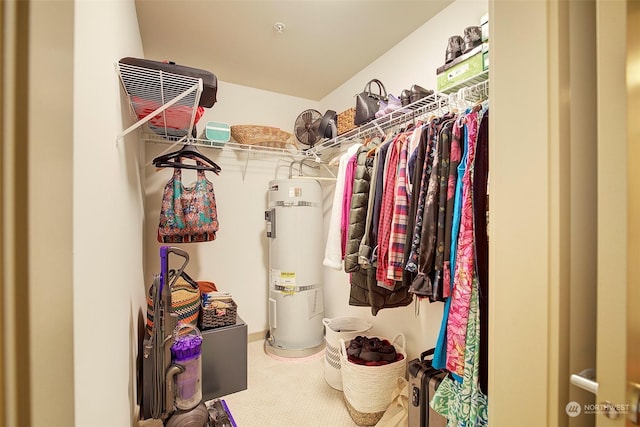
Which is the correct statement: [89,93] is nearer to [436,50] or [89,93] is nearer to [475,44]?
[475,44]

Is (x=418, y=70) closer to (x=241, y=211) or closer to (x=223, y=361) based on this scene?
(x=241, y=211)

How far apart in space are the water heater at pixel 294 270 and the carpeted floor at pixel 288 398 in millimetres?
179

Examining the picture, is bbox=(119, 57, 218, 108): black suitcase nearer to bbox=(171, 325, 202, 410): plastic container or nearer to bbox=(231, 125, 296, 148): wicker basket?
bbox=(231, 125, 296, 148): wicker basket

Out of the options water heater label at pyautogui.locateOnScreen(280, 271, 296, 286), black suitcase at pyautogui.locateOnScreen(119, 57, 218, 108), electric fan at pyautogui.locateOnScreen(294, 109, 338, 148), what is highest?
electric fan at pyautogui.locateOnScreen(294, 109, 338, 148)

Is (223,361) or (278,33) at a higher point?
(278,33)

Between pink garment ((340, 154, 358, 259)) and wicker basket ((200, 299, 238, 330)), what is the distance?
0.90m

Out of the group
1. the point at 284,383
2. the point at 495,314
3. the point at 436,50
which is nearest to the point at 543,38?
the point at 495,314

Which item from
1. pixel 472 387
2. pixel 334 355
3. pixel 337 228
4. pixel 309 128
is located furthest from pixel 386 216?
pixel 309 128

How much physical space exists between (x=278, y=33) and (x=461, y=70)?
130 cm

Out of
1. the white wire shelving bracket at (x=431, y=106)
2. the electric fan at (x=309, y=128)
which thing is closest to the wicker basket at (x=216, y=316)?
the white wire shelving bracket at (x=431, y=106)

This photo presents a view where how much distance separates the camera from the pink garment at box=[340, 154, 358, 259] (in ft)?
5.25

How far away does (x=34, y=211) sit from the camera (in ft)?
1.19

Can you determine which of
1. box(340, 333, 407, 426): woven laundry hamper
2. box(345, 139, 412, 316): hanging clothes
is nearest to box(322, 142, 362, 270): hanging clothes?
box(345, 139, 412, 316): hanging clothes

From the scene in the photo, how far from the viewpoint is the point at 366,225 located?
4.55 feet
